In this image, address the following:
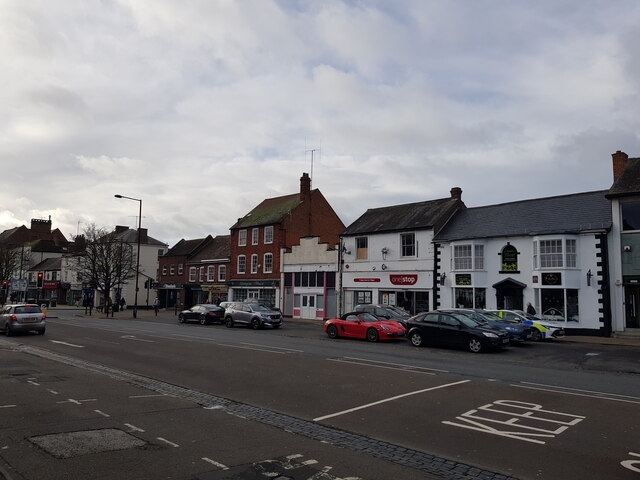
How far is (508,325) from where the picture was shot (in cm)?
2192

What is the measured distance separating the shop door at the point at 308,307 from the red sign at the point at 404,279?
8401 millimetres

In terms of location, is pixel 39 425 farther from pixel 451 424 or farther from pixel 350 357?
pixel 350 357

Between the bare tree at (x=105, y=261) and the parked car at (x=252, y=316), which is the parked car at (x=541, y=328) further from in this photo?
the bare tree at (x=105, y=261)

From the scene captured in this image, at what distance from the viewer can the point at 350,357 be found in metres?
16.6

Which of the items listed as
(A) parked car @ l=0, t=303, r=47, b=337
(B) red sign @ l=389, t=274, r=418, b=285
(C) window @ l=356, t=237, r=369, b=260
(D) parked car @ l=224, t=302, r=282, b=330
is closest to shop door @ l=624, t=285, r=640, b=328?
(B) red sign @ l=389, t=274, r=418, b=285

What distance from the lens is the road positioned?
20.1 feet

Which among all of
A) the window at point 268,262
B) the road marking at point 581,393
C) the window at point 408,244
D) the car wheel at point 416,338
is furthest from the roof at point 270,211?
the road marking at point 581,393

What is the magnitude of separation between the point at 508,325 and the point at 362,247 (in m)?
17.3

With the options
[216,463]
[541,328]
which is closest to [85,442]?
[216,463]

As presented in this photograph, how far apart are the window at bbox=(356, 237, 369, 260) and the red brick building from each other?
779 cm

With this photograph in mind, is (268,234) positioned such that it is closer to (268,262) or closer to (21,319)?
(268,262)

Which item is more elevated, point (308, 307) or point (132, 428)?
point (308, 307)

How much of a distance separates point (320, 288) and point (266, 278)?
25.0 ft

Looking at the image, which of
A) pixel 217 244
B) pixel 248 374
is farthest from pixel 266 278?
pixel 248 374
